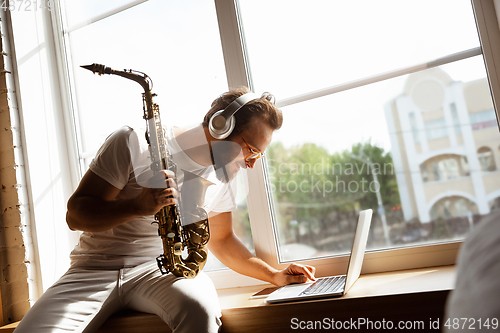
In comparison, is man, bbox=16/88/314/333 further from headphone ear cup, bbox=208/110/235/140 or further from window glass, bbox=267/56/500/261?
window glass, bbox=267/56/500/261

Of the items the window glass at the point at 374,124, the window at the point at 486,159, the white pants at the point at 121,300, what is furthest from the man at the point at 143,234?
the window at the point at 486,159

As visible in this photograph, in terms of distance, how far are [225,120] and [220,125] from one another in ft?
0.09

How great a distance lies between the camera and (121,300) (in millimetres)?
1417

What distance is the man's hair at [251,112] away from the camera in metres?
1.53

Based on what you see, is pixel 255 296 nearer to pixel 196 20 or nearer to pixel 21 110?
pixel 196 20

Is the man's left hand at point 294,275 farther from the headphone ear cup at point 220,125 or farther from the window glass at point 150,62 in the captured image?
the window glass at point 150,62

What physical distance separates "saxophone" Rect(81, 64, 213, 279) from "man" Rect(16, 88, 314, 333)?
0.05 meters

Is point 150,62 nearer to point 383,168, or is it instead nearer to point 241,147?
point 241,147

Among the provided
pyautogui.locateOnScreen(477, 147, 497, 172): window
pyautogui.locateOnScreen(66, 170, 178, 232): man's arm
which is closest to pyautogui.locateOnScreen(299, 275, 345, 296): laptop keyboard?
pyautogui.locateOnScreen(66, 170, 178, 232): man's arm

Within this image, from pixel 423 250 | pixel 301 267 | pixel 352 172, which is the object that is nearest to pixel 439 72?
pixel 352 172

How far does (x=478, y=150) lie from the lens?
4.92ft

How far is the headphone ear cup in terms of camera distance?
57.2 inches

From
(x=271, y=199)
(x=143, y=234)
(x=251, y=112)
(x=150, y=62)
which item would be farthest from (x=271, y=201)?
(x=150, y=62)

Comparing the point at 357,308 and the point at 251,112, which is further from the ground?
the point at 251,112
